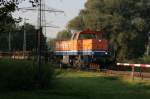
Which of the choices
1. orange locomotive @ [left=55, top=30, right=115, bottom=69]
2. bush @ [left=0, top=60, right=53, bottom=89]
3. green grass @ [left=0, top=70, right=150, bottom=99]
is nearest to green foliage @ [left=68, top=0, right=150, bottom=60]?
orange locomotive @ [left=55, top=30, right=115, bottom=69]

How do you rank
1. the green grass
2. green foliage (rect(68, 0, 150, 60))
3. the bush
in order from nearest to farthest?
the green grass → the bush → green foliage (rect(68, 0, 150, 60))

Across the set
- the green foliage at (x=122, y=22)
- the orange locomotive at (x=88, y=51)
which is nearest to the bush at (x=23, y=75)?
the orange locomotive at (x=88, y=51)

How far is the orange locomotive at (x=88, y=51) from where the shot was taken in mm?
40438

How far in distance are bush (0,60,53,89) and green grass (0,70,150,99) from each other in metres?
0.68

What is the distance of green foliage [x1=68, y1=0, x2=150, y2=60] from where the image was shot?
66.4 metres

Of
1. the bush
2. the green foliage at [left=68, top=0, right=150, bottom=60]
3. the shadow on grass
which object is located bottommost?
the shadow on grass

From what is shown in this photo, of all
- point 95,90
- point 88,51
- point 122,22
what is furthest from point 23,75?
point 122,22

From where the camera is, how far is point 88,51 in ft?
135

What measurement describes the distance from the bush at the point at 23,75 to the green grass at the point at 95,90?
679 mm

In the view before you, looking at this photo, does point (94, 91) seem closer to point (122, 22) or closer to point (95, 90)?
point (95, 90)

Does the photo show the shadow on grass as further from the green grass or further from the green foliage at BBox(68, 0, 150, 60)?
the green foliage at BBox(68, 0, 150, 60)

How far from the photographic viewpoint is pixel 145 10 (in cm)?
7125

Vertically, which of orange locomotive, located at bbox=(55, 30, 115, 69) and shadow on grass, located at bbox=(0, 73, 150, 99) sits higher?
orange locomotive, located at bbox=(55, 30, 115, 69)

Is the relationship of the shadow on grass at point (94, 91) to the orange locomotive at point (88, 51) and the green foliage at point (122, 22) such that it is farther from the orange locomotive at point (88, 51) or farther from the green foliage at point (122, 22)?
the green foliage at point (122, 22)
